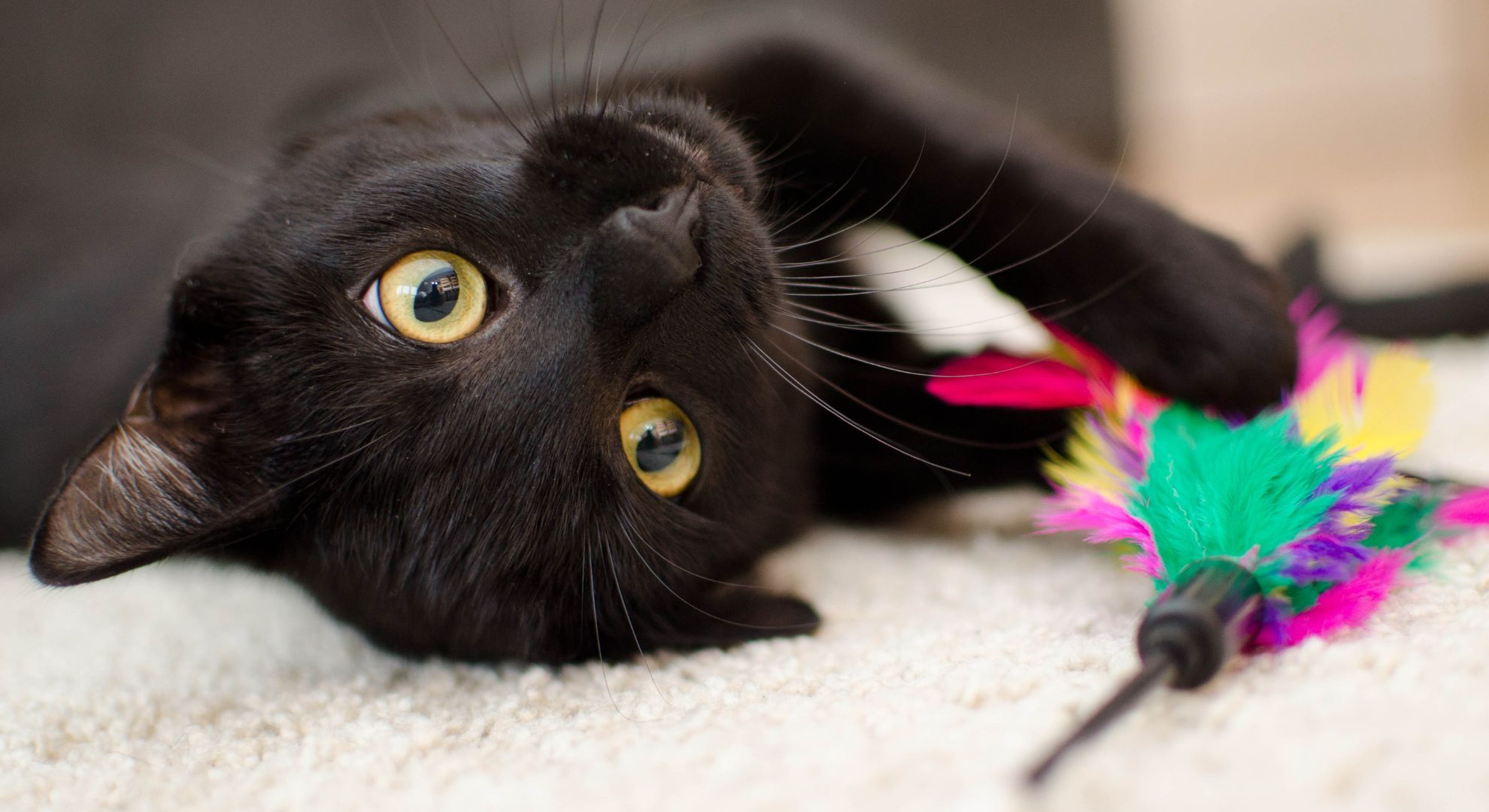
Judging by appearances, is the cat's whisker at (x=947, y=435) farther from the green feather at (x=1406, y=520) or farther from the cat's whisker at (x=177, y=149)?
the cat's whisker at (x=177, y=149)

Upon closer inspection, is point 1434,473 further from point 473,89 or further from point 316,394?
point 473,89

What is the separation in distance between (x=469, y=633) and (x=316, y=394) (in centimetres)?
20

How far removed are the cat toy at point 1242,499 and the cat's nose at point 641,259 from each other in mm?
306

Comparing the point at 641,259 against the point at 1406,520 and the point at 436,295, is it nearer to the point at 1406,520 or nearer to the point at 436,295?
the point at 436,295

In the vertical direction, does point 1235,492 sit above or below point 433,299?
below

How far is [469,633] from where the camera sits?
0.77 m

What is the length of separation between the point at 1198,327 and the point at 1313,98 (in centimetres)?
342

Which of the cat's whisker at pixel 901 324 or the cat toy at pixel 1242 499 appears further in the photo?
the cat's whisker at pixel 901 324

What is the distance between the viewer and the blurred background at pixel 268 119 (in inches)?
44.3

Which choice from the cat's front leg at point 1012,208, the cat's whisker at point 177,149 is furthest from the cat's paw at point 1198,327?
the cat's whisker at point 177,149

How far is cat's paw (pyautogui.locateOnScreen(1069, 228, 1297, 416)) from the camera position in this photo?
794 mm

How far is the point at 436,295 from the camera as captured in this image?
70 centimetres

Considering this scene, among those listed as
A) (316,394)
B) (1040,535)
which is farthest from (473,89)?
(1040,535)

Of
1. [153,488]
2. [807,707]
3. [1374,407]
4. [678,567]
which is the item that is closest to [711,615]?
[678,567]
